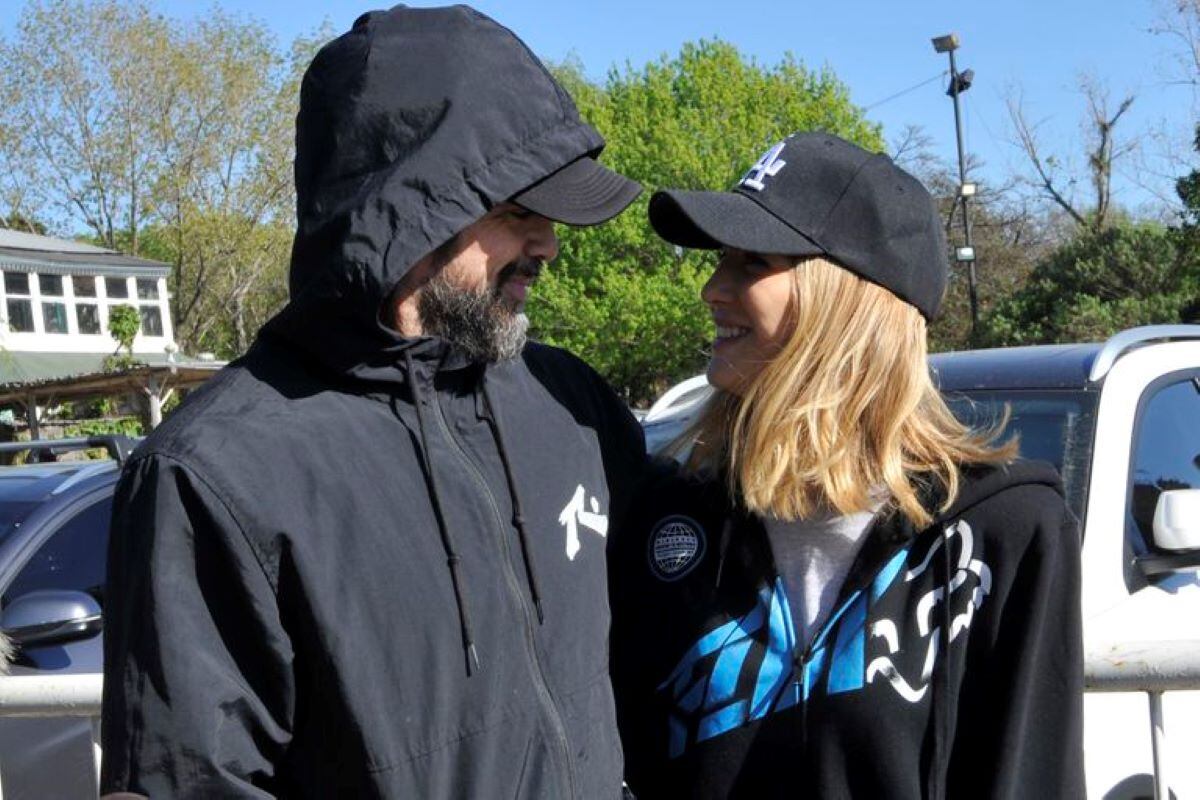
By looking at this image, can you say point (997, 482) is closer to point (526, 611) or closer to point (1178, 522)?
point (526, 611)

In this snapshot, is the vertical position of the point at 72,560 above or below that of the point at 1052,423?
below

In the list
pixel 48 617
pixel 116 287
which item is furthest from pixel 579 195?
pixel 116 287

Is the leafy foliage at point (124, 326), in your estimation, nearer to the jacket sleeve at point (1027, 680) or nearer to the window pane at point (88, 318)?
the window pane at point (88, 318)

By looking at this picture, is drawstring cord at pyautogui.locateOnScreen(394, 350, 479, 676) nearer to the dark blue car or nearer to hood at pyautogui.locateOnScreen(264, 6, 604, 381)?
hood at pyautogui.locateOnScreen(264, 6, 604, 381)

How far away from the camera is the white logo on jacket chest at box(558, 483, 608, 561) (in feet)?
6.56

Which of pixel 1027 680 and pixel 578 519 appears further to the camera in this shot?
pixel 578 519

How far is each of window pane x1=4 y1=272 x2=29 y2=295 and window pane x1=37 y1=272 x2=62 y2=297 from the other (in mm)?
449

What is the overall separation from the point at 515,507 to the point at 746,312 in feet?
1.76

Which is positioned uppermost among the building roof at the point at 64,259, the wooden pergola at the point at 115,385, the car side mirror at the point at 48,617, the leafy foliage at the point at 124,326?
the building roof at the point at 64,259

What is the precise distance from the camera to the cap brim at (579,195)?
1.96 m

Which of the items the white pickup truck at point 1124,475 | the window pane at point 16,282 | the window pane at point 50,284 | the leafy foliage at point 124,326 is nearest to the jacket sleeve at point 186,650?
the white pickup truck at point 1124,475

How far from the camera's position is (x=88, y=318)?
45031 mm

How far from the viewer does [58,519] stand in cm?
476

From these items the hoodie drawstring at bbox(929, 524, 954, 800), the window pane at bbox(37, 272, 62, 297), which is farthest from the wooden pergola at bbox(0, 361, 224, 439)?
the hoodie drawstring at bbox(929, 524, 954, 800)
